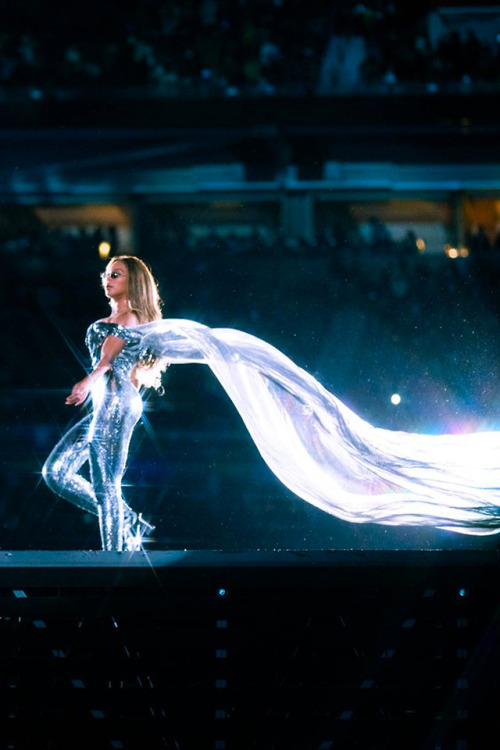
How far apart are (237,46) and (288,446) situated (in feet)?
11.8

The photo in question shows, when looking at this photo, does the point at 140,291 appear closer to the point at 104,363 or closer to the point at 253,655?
the point at 104,363

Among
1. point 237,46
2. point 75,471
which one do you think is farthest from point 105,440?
point 237,46

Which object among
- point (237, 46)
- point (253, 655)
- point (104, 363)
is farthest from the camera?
point (237, 46)

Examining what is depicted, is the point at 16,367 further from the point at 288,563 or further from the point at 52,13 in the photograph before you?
the point at 288,563

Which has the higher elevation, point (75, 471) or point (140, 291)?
point (140, 291)

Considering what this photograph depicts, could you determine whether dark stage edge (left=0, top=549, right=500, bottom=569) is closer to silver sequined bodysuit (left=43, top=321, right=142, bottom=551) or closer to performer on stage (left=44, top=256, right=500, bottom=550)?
performer on stage (left=44, top=256, right=500, bottom=550)

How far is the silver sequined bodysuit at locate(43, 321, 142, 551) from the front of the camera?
2.72 m

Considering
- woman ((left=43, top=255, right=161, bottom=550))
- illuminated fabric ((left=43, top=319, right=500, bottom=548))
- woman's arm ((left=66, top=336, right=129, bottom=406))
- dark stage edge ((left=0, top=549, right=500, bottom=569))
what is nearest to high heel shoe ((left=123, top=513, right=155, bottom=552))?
woman ((left=43, top=255, right=161, bottom=550))

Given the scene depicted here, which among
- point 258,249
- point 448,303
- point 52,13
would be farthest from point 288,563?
point 52,13

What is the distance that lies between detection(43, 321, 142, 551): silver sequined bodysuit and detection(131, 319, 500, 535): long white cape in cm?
34

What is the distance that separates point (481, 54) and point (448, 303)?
7.28ft

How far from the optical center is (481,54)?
5125 mm

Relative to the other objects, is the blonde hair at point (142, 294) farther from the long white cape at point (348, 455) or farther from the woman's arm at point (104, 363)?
the long white cape at point (348, 455)

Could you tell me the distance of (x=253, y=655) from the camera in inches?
66.1
